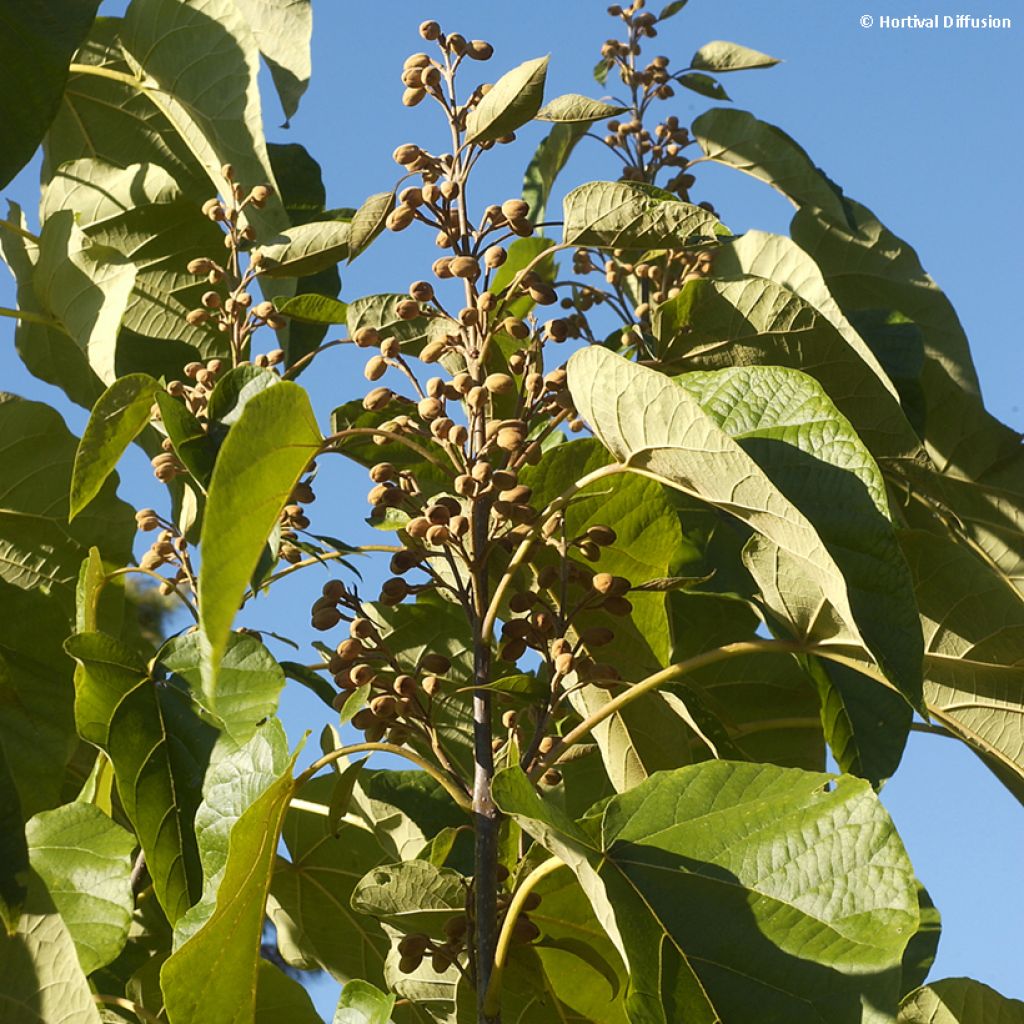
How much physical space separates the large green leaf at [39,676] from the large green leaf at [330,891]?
316mm

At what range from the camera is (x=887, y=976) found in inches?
44.3

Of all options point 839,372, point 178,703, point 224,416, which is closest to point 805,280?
point 839,372

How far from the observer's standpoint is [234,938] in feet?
4.31

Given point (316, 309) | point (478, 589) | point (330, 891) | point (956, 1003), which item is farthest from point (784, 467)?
point (330, 891)

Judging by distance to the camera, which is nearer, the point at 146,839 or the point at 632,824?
the point at 632,824

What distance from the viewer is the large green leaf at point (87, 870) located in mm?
1595

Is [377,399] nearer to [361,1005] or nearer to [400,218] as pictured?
[400,218]

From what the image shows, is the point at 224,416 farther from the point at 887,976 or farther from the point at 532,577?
the point at 887,976

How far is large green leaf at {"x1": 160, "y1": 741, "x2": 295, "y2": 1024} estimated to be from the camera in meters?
1.26

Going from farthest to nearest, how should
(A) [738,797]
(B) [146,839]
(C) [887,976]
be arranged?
1. (B) [146,839]
2. (A) [738,797]
3. (C) [887,976]

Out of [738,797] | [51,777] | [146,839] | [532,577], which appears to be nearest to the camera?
[738,797]

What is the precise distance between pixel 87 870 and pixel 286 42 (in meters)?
1.14

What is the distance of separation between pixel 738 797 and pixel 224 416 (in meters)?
0.64

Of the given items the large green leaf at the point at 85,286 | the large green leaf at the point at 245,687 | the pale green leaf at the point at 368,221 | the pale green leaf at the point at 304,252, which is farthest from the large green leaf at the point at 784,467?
the large green leaf at the point at 85,286
